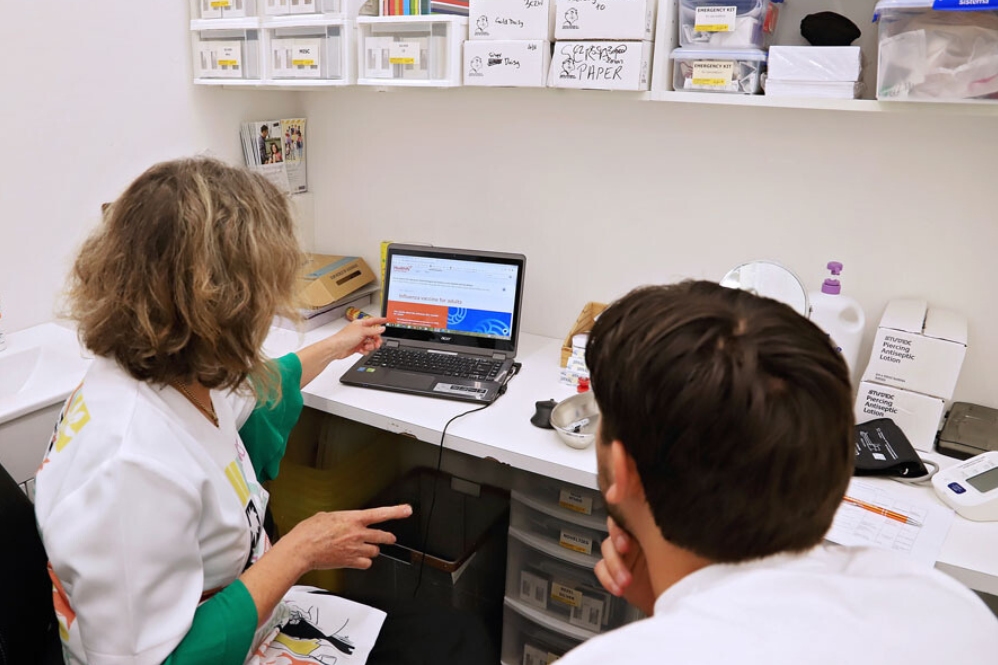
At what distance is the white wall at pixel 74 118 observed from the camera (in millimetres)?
1823

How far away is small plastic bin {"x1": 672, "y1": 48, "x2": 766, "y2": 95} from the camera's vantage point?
158 cm

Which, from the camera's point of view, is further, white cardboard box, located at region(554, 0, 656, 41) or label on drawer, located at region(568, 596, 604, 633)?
label on drawer, located at region(568, 596, 604, 633)

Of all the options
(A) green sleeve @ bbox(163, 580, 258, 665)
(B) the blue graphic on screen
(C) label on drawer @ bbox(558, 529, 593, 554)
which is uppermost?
(B) the blue graphic on screen

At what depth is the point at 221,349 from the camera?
109 centimetres

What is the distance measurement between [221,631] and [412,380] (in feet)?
2.80

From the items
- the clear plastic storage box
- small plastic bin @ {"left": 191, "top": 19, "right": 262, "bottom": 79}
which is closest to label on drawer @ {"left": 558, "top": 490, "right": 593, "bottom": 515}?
the clear plastic storage box

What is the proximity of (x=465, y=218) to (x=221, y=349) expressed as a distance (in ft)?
4.12

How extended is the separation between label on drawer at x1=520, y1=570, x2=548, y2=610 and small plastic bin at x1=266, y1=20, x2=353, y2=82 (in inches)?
52.8

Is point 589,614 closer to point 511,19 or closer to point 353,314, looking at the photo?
→ point 353,314

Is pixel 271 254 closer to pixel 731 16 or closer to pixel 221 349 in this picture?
pixel 221 349

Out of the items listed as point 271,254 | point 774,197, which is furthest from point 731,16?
point 271,254

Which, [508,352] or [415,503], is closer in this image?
[508,352]

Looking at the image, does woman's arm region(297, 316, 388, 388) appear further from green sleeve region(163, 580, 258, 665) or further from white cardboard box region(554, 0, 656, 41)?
white cardboard box region(554, 0, 656, 41)

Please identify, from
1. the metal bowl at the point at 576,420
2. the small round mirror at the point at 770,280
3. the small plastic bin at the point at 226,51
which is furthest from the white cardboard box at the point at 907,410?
the small plastic bin at the point at 226,51
